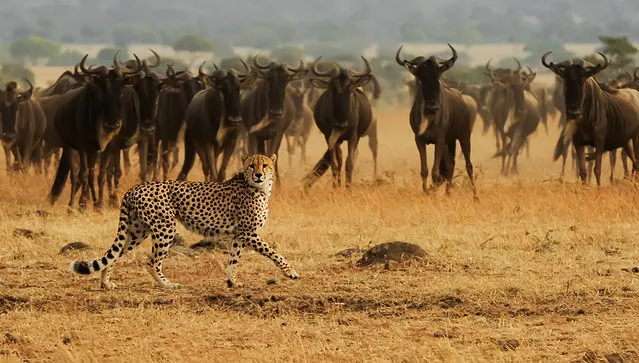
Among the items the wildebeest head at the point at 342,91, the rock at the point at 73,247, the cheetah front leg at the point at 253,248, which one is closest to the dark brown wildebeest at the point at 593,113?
the wildebeest head at the point at 342,91

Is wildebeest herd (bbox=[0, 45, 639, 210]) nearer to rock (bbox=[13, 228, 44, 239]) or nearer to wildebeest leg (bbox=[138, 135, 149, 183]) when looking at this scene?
wildebeest leg (bbox=[138, 135, 149, 183])

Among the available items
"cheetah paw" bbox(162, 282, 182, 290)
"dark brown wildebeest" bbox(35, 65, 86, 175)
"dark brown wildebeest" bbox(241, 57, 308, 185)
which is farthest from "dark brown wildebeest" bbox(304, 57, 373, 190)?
"cheetah paw" bbox(162, 282, 182, 290)

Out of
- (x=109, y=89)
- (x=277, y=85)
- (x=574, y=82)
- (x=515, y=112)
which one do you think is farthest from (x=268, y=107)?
(x=515, y=112)

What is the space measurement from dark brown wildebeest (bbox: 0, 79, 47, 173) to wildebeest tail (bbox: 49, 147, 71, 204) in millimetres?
2299

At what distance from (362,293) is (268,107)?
917cm

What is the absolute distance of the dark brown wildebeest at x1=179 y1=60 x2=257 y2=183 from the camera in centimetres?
1678

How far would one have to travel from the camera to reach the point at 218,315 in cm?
873

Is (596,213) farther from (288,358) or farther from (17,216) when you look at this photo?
(288,358)

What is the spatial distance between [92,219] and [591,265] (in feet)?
18.1

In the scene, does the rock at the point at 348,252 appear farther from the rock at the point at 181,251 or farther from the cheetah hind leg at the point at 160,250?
the cheetah hind leg at the point at 160,250

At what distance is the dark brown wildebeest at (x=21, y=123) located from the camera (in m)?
18.9

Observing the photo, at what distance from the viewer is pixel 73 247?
37.9 ft

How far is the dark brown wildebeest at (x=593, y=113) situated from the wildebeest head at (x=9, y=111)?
6.76 m

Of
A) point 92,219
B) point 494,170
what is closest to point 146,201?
point 92,219
